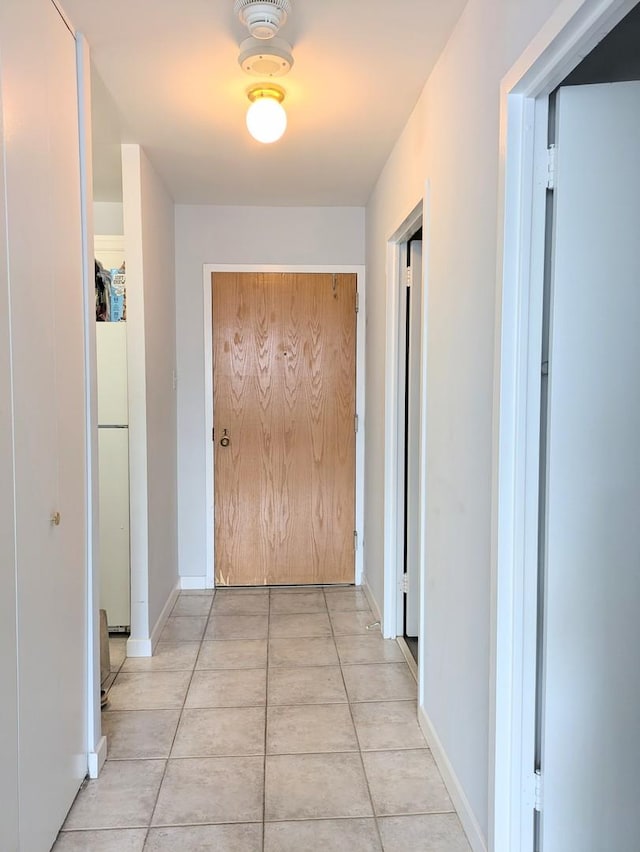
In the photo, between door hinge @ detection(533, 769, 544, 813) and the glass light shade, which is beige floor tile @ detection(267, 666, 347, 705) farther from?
the glass light shade

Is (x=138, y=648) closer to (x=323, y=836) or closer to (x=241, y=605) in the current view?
(x=241, y=605)

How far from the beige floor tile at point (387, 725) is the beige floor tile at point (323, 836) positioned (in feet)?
1.33

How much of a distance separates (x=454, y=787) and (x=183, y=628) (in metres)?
1.88

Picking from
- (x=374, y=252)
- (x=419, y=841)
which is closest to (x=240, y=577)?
(x=374, y=252)

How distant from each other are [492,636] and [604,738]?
0.32 meters

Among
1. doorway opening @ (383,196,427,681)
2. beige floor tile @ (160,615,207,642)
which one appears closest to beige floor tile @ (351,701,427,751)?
doorway opening @ (383,196,427,681)

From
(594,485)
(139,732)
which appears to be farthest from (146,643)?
(594,485)

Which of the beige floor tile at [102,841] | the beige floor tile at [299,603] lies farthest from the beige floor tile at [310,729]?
the beige floor tile at [299,603]

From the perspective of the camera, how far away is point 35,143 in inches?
63.7

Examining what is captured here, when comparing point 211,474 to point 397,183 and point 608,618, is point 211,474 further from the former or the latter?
point 608,618

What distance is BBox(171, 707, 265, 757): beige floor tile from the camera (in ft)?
7.40

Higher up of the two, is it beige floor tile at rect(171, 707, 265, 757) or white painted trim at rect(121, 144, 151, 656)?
white painted trim at rect(121, 144, 151, 656)

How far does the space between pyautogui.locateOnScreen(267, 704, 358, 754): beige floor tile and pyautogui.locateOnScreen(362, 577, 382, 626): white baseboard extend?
36.0 inches

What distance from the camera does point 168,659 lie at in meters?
3.03
